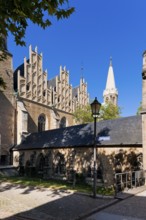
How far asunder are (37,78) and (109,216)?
107 feet

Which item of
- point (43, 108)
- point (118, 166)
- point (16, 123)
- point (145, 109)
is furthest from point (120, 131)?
point (43, 108)

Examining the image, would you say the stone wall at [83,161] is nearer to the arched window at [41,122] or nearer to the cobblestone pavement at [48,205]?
the cobblestone pavement at [48,205]

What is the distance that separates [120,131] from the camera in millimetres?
21469

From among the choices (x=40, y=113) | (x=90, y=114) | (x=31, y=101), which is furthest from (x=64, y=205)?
(x=90, y=114)

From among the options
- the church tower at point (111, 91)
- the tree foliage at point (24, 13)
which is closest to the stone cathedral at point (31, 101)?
the church tower at point (111, 91)

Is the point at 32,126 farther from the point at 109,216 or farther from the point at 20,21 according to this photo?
the point at 20,21

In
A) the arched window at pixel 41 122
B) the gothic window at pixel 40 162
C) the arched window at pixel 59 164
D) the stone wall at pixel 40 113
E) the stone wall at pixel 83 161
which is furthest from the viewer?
the arched window at pixel 41 122

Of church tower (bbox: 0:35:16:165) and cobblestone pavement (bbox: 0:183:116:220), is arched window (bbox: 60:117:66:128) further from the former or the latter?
cobblestone pavement (bbox: 0:183:116:220)

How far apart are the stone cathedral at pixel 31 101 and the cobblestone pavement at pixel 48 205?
64.1 feet

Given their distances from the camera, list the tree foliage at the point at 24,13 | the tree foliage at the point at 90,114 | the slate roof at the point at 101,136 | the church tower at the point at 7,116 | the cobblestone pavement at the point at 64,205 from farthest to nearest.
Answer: the tree foliage at the point at 90,114 → the church tower at the point at 7,116 → the slate roof at the point at 101,136 → the cobblestone pavement at the point at 64,205 → the tree foliage at the point at 24,13

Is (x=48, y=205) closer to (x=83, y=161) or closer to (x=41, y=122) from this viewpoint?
(x=83, y=161)

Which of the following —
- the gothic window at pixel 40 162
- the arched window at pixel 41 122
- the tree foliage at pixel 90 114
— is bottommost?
the gothic window at pixel 40 162

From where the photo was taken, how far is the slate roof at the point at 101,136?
19.9 meters

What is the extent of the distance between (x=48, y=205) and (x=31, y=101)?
27646 mm
